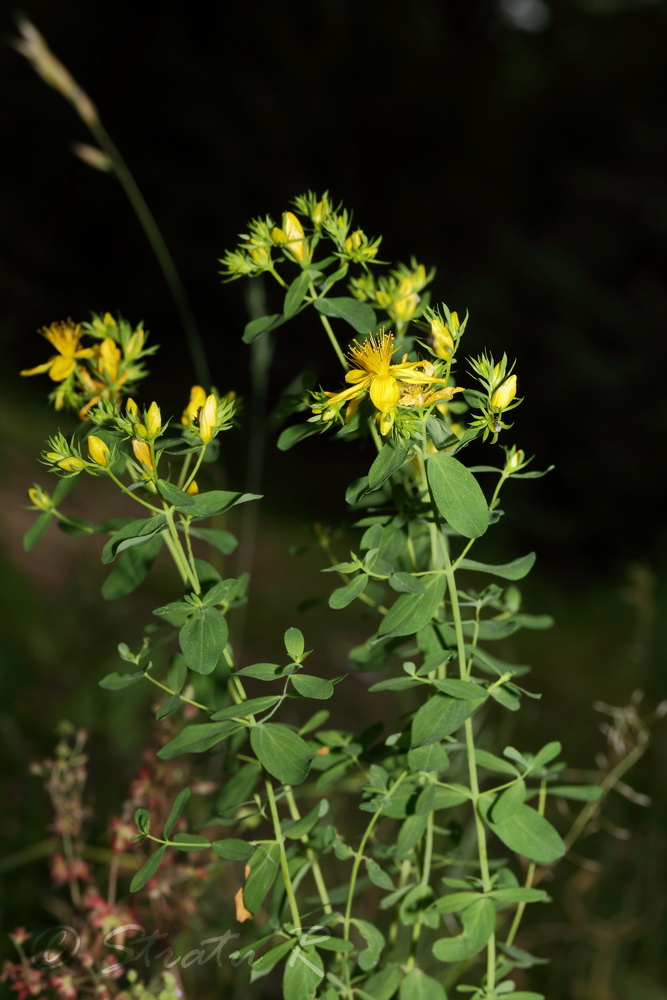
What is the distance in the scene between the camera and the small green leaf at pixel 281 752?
506 mm

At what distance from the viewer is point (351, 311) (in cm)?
57

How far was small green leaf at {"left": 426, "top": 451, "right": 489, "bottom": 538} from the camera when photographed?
0.48 meters

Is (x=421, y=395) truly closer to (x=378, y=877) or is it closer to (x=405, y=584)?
(x=405, y=584)

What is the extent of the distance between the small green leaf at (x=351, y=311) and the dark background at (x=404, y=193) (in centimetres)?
282

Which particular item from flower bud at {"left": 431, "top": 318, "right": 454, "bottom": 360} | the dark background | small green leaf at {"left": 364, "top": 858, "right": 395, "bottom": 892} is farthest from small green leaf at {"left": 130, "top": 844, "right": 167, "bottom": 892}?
the dark background

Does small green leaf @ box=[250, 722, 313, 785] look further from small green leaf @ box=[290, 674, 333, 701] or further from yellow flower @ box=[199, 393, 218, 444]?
yellow flower @ box=[199, 393, 218, 444]

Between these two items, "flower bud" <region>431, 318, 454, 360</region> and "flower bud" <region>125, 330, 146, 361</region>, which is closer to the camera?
"flower bud" <region>431, 318, 454, 360</region>

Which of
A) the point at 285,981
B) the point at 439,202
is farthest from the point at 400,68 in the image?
the point at 285,981

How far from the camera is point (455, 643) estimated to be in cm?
58

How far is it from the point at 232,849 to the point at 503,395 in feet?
1.05

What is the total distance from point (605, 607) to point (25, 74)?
12.2ft

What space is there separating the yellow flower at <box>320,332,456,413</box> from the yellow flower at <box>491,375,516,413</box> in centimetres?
4

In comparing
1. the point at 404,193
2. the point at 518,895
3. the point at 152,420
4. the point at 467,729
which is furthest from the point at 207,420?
the point at 404,193

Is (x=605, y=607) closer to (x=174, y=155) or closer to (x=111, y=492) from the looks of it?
(x=111, y=492)
